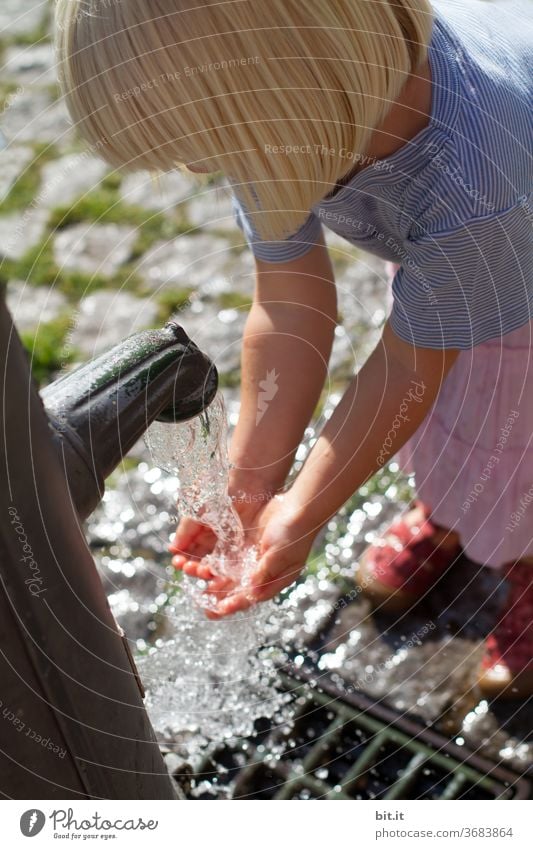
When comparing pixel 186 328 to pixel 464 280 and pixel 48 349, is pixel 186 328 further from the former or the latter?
pixel 464 280

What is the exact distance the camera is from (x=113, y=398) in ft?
2.06

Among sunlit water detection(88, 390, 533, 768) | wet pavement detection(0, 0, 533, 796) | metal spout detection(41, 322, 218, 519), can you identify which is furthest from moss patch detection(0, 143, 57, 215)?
metal spout detection(41, 322, 218, 519)

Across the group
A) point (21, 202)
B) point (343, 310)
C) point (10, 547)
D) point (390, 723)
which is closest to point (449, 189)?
point (10, 547)

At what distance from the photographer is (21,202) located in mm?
1826

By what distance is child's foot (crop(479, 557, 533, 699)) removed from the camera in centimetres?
111

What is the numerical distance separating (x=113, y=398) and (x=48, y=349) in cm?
96

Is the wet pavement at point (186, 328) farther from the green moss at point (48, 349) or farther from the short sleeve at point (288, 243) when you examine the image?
the short sleeve at point (288, 243)

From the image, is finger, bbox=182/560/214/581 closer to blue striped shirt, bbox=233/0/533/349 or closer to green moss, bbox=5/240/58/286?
blue striped shirt, bbox=233/0/533/349

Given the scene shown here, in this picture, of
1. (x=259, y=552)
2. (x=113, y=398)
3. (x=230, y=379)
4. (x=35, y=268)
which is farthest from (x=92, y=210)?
(x=113, y=398)

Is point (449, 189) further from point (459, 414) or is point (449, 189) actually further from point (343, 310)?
point (343, 310)

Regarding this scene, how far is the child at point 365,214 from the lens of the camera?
715 millimetres

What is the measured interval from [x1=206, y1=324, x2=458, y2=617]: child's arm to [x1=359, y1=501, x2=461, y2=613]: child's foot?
288 millimetres

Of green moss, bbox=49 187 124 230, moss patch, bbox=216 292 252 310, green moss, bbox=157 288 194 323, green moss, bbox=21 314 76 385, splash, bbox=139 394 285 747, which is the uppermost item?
green moss, bbox=49 187 124 230

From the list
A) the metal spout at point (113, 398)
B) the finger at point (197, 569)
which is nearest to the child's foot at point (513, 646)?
the finger at point (197, 569)
